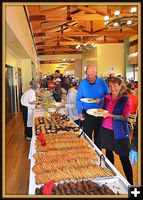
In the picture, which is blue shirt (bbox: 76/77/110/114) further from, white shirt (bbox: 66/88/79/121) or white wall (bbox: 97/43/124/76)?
white wall (bbox: 97/43/124/76)

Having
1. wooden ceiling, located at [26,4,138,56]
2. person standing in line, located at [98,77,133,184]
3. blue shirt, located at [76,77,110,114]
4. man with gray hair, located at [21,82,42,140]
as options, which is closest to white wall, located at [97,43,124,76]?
wooden ceiling, located at [26,4,138,56]

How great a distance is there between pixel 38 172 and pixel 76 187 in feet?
1.12

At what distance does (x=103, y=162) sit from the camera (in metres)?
1.88

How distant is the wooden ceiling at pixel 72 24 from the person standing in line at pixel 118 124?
261 cm

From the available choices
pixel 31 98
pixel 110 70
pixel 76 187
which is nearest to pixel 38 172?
pixel 76 187

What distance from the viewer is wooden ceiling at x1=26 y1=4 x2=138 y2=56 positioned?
6.86 meters

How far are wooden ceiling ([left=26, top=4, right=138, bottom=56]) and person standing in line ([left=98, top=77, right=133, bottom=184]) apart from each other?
261 cm

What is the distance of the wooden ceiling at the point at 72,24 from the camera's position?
22.5 feet

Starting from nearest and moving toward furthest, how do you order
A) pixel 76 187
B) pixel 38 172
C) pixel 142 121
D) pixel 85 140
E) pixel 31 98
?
pixel 142 121 → pixel 76 187 → pixel 38 172 → pixel 85 140 → pixel 31 98

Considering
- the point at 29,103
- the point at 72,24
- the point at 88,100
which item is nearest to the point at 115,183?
the point at 88,100

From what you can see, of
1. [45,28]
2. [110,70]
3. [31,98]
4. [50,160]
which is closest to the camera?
[50,160]

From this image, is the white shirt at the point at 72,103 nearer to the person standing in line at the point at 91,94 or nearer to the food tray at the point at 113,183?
the person standing in line at the point at 91,94

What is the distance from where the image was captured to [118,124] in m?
A: 2.36

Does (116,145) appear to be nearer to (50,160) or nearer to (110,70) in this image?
(50,160)
